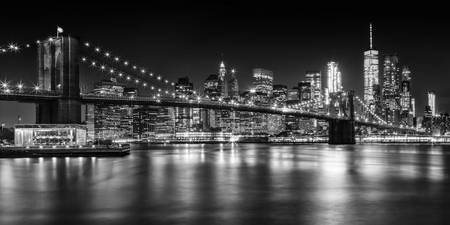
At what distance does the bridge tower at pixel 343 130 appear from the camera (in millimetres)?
75319

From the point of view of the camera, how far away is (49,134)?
1571 inches

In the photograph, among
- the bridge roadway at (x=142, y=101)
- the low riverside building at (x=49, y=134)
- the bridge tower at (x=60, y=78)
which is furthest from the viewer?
the bridge tower at (x=60, y=78)

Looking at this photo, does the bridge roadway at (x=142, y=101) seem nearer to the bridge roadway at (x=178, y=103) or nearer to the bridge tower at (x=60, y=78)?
the bridge roadway at (x=178, y=103)

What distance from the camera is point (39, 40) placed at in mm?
43438

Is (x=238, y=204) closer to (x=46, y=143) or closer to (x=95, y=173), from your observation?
(x=95, y=173)

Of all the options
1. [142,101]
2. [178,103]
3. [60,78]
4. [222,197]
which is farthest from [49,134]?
[222,197]

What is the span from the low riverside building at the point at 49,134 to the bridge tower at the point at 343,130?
43357 mm

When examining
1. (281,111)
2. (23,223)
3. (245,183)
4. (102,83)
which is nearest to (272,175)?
(245,183)

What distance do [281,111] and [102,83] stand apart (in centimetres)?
2247

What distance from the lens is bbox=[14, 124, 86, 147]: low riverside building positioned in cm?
3962

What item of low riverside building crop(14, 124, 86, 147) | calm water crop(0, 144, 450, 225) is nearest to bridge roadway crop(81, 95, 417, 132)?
low riverside building crop(14, 124, 86, 147)

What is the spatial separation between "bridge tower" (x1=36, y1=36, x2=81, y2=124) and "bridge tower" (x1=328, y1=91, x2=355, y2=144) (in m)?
43.2

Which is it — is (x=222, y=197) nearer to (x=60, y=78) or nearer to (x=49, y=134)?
(x=49, y=134)

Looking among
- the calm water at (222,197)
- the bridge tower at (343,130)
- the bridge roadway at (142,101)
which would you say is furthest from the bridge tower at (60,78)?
the bridge tower at (343,130)
